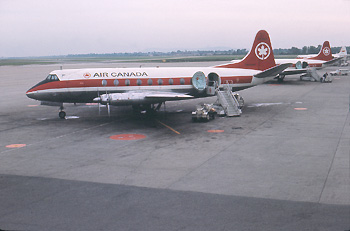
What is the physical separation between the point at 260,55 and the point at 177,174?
79.2 feet

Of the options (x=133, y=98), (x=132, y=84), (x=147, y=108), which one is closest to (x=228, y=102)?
(x=147, y=108)

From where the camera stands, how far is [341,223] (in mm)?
11211

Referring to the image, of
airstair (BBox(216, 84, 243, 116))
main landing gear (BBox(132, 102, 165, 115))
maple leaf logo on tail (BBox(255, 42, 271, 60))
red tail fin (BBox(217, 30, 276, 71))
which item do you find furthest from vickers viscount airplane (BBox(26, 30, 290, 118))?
maple leaf logo on tail (BBox(255, 42, 271, 60))

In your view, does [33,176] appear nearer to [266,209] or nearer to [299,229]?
[266,209]

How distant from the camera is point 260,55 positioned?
37.0 meters

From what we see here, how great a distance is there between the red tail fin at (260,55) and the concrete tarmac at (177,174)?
7.51m

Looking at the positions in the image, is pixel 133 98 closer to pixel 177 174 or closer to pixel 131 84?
pixel 131 84

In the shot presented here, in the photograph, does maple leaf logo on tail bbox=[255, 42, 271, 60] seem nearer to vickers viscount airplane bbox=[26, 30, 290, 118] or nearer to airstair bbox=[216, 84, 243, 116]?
vickers viscount airplane bbox=[26, 30, 290, 118]

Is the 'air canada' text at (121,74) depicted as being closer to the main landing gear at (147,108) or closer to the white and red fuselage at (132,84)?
the white and red fuselage at (132,84)

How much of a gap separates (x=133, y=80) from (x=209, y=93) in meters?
7.44

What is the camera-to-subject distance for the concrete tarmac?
11977 mm

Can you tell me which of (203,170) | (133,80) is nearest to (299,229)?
(203,170)

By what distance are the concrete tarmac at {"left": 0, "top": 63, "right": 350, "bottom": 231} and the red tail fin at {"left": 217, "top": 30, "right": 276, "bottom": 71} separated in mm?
7505

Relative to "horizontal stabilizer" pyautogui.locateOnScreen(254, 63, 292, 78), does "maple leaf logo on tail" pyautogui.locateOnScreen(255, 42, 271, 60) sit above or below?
above
